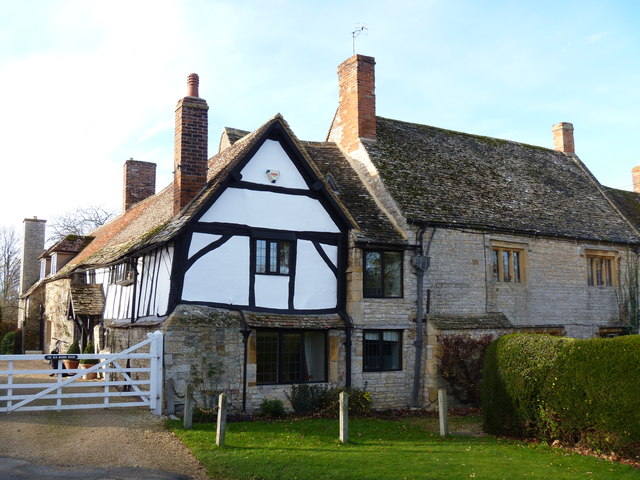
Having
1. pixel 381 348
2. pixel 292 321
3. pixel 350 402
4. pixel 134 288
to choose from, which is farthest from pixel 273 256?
pixel 134 288

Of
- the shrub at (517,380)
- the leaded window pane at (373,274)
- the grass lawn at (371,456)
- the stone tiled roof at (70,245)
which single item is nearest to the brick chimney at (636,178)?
the leaded window pane at (373,274)

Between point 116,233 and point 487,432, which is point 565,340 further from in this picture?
point 116,233

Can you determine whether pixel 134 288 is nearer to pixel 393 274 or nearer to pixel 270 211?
pixel 270 211

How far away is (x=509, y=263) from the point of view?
18.4m

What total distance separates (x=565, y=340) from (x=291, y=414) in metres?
6.20

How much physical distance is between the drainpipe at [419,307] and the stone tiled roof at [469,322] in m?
0.40

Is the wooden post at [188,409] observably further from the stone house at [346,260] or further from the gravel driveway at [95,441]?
the stone house at [346,260]

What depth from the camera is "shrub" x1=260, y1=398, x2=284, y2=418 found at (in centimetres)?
1379

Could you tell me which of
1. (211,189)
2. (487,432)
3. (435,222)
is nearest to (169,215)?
(211,189)

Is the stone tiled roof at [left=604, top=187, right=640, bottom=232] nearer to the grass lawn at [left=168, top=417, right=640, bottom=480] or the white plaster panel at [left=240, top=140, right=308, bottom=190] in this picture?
the white plaster panel at [left=240, top=140, right=308, bottom=190]

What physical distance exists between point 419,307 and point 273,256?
4.23 metres

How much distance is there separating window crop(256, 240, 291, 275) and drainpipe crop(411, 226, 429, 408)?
3546 millimetres

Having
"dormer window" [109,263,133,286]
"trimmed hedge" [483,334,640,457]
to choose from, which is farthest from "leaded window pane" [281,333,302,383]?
"dormer window" [109,263,133,286]

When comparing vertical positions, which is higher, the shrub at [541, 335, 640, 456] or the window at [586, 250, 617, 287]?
the window at [586, 250, 617, 287]
